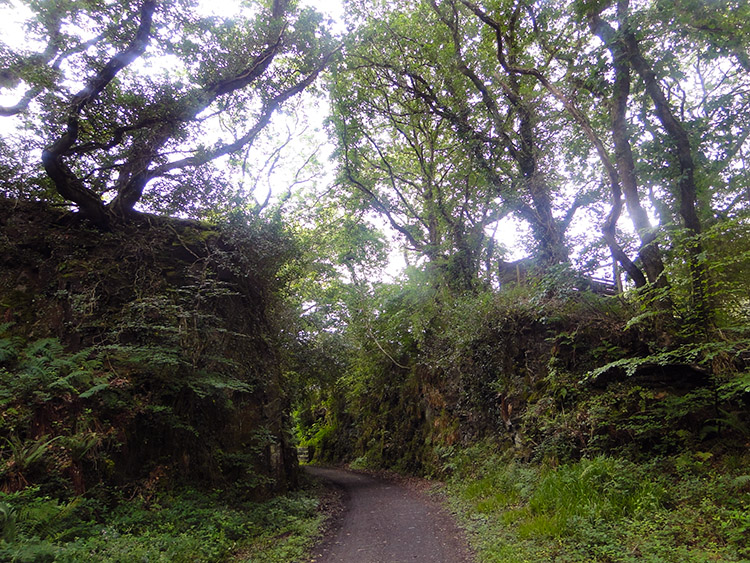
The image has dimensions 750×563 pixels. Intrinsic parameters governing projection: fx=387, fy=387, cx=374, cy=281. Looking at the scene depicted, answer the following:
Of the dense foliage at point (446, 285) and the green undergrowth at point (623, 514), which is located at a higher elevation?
the dense foliage at point (446, 285)

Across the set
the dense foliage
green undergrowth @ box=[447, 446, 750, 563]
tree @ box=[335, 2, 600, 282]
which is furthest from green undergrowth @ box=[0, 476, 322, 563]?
tree @ box=[335, 2, 600, 282]

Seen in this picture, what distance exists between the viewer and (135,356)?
22.0ft

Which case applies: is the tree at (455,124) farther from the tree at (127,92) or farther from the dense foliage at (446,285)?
the tree at (127,92)

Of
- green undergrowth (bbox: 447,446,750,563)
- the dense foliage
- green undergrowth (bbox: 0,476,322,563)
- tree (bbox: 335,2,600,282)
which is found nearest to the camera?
green undergrowth (bbox: 0,476,322,563)

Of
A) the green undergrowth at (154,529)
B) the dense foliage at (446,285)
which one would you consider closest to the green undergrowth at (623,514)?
the dense foliage at (446,285)

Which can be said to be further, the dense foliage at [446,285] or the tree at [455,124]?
the tree at [455,124]

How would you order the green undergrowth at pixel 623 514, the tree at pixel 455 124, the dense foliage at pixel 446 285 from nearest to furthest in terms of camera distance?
the green undergrowth at pixel 623 514, the dense foliage at pixel 446 285, the tree at pixel 455 124


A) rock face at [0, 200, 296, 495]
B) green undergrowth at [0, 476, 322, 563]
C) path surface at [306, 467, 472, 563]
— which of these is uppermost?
rock face at [0, 200, 296, 495]

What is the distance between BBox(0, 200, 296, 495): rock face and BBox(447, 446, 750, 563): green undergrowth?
17.1 feet

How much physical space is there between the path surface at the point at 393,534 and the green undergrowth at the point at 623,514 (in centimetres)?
49

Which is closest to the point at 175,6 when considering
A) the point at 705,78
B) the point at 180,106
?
the point at 180,106

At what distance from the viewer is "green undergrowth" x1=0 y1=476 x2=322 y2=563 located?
3983 millimetres

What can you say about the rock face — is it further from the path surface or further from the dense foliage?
the path surface

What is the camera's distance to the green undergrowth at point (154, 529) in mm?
3983
